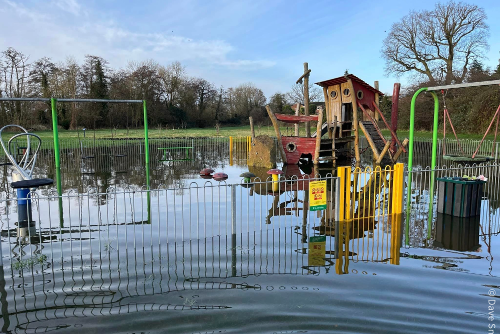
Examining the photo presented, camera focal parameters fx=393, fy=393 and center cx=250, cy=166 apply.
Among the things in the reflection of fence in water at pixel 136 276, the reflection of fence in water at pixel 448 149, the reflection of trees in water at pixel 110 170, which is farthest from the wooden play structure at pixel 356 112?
the reflection of fence in water at pixel 136 276

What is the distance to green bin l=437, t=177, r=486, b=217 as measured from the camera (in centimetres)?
842

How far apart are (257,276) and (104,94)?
42.0 meters

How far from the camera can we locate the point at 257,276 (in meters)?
5.51

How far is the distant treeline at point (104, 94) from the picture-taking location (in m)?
40.4

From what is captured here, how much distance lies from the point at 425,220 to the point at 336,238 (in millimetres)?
2694

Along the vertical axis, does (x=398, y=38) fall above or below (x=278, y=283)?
above

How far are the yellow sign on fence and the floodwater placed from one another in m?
0.61

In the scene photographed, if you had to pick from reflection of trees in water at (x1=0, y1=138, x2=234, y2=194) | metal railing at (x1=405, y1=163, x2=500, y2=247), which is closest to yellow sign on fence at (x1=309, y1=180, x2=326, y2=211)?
metal railing at (x1=405, y1=163, x2=500, y2=247)

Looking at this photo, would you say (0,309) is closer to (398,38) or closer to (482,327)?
(482,327)

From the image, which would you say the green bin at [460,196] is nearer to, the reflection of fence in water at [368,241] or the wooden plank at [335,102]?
the reflection of fence in water at [368,241]

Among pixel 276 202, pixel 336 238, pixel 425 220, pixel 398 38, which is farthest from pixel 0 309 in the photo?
pixel 398 38

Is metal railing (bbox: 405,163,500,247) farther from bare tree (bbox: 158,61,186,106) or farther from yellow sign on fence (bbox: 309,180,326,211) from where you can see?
bare tree (bbox: 158,61,186,106)

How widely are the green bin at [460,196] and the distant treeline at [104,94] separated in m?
30.9

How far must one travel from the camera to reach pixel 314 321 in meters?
4.26
